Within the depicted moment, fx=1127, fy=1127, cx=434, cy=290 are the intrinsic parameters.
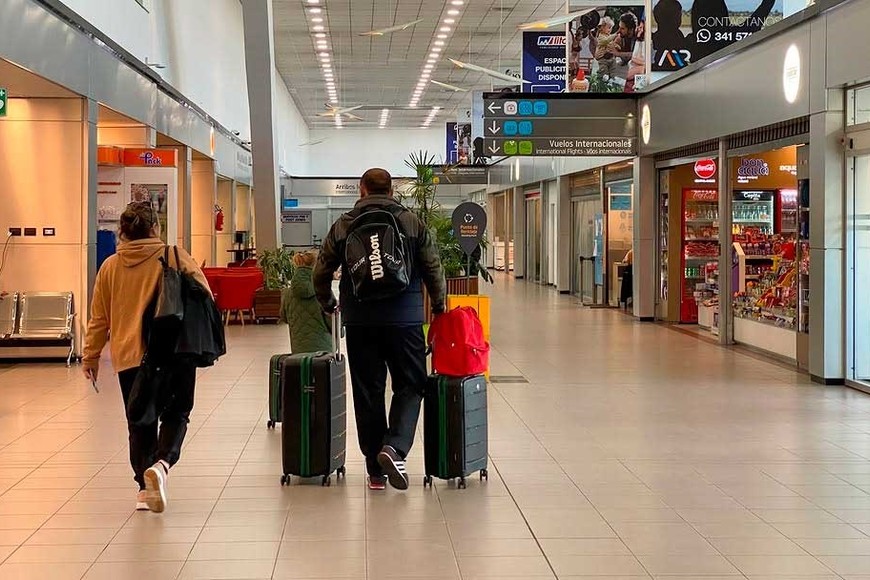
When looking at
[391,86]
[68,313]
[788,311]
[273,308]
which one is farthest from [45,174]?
[391,86]

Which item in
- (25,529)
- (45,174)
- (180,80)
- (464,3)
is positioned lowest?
(25,529)

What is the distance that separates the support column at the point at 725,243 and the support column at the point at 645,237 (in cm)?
338

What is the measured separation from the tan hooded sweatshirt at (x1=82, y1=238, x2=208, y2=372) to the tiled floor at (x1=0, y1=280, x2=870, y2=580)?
2.65 ft

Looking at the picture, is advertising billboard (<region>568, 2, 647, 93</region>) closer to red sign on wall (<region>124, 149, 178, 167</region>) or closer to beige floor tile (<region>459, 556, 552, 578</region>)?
red sign on wall (<region>124, 149, 178, 167</region>)

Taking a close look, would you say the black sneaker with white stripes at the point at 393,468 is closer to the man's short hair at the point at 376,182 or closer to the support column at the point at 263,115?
the man's short hair at the point at 376,182

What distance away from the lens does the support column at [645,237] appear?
55.0ft

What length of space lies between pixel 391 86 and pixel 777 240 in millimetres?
24375

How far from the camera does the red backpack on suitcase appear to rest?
580 centimetres

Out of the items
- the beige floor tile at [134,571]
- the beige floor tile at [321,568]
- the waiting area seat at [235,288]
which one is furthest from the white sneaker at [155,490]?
the waiting area seat at [235,288]

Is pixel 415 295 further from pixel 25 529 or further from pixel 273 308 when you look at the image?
pixel 273 308

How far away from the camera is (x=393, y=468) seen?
5.59 m

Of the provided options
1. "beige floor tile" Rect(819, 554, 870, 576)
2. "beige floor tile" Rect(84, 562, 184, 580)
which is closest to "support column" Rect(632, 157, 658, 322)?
"beige floor tile" Rect(819, 554, 870, 576)

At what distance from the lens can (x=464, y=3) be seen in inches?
910

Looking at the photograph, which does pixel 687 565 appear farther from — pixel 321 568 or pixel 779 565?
pixel 321 568
